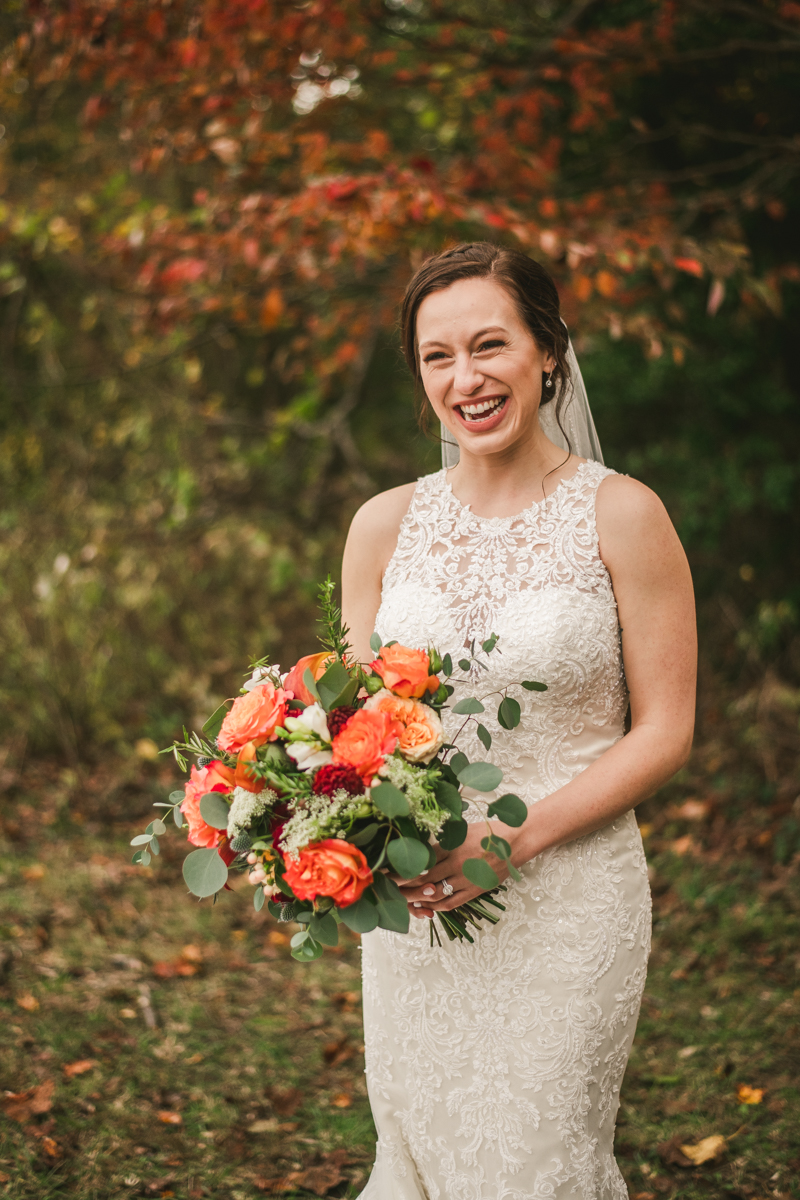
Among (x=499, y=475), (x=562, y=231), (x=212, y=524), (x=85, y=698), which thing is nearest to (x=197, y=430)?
(x=212, y=524)

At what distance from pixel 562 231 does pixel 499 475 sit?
2158mm

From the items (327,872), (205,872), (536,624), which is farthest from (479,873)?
(536,624)

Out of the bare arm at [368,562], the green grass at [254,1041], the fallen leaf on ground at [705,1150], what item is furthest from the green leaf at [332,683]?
the fallen leaf on ground at [705,1150]

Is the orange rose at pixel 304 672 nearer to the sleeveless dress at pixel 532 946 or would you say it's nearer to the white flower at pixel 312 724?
the white flower at pixel 312 724

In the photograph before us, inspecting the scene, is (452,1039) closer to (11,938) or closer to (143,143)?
(11,938)

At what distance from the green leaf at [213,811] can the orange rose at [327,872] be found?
0.20m

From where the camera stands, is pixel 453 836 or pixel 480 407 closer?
pixel 453 836

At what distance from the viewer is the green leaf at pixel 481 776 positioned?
1750 mm

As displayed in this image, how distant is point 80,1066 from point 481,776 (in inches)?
102

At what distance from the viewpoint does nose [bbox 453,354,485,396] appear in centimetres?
220

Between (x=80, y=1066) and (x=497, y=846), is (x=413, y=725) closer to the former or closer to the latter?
(x=497, y=846)

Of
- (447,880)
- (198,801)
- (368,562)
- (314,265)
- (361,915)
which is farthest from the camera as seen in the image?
(314,265)

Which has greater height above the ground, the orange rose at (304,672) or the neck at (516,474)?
the orange rose at (304,672)

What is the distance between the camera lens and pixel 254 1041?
12.6 ft
